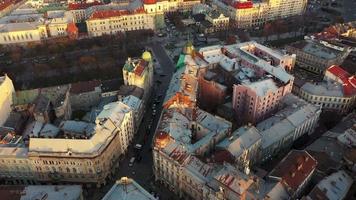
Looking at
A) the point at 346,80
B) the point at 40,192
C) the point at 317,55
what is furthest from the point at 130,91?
the point at 317,55

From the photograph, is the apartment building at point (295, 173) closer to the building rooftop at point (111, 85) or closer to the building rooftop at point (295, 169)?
the building rooftop at point (295, 169)

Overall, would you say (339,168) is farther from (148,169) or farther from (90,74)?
(90,74)

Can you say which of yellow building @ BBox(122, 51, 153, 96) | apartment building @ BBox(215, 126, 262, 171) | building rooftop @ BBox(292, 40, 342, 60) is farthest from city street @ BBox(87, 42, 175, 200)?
building rooftop @ BBox(292, 40, 342, 60)

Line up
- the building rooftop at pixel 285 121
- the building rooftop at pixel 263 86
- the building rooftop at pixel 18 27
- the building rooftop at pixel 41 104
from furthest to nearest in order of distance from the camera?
the building rooftop at pixel 18 27 → the building rooftop at pixel 41 104 → the building rooftop at pixel 263 86 → the building rooftop at pixel 285 121

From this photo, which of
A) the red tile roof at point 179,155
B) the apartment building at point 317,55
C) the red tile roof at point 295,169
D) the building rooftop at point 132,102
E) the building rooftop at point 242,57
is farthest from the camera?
the apartment building at point 317,55

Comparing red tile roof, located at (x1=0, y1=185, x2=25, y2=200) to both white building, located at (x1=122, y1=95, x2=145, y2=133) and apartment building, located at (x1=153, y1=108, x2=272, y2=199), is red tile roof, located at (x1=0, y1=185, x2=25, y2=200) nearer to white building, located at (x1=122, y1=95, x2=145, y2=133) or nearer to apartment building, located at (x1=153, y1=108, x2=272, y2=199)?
apartment building, located at (x1=153, y1=108, x2=272, y2=199)

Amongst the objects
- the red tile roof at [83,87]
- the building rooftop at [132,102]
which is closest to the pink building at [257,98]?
the building rooftop at [132,102]

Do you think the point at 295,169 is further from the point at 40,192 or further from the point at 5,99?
the point at 5,99
